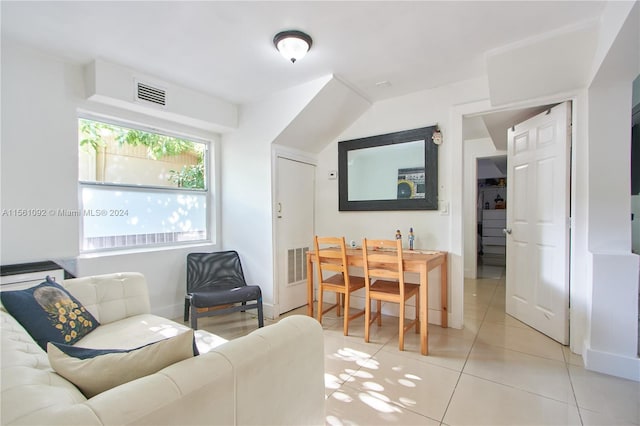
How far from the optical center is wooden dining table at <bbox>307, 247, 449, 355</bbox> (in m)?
2.42

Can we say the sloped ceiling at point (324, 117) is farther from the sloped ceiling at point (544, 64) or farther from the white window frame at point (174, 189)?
Answer: the sloped ceiling at point (544, 64)

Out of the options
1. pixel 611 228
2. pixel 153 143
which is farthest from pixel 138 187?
pixel 611 228

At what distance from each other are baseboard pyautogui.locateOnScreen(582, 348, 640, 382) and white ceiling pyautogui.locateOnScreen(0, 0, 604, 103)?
2345 mm

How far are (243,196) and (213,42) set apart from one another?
1732 millimetres

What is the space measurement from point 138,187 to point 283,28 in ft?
7.19

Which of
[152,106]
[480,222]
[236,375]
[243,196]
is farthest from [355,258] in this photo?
[480,222]

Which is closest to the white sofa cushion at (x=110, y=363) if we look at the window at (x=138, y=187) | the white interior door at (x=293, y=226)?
the window at (x=138, y=187)

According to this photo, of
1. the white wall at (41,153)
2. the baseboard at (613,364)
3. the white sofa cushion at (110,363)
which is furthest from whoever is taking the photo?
the white wall at (41,153)

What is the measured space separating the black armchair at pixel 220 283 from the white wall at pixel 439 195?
1275mm

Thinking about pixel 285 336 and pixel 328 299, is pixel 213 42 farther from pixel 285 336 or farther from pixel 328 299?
pixel 328 299

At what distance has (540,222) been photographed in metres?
2.81

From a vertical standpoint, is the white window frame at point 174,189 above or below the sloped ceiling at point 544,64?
below

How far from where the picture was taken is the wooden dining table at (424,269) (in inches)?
95.2

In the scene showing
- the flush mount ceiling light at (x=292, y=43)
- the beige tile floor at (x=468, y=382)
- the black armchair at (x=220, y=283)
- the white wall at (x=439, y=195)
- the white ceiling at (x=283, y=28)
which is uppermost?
the white ceiling at (x=283, y=28)
